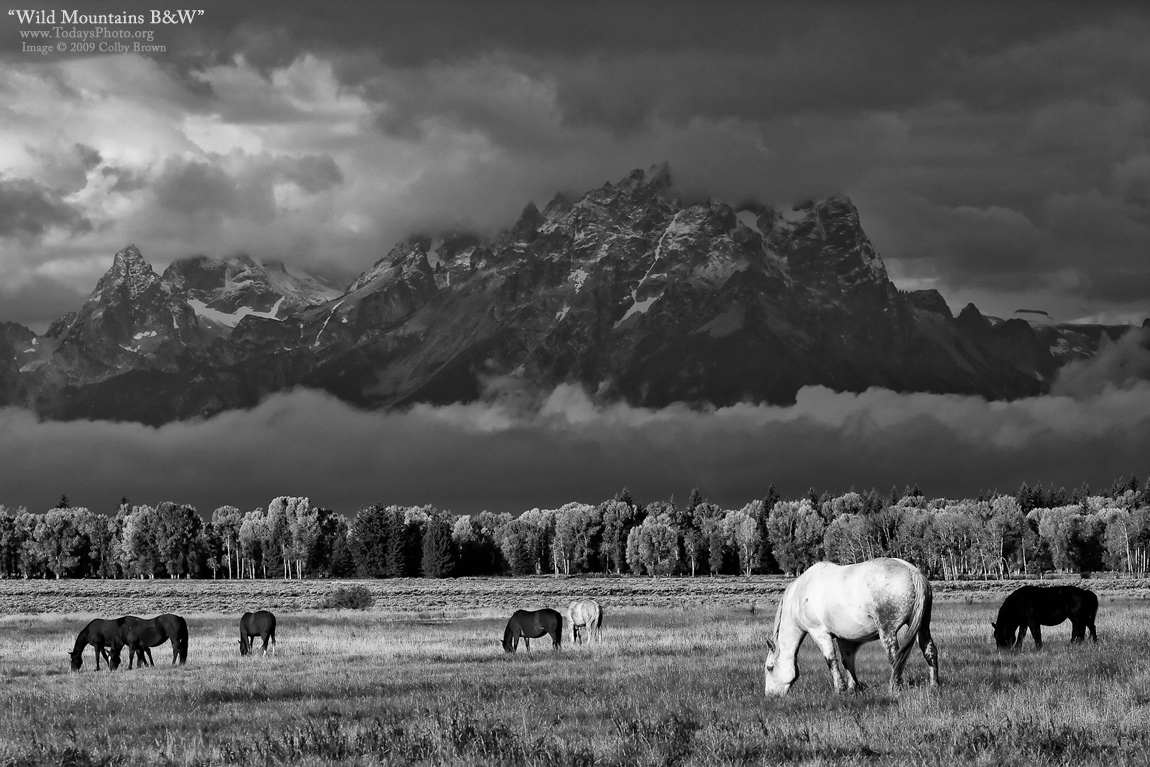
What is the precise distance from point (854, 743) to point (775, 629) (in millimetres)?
6939

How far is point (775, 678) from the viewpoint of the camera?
22.2m

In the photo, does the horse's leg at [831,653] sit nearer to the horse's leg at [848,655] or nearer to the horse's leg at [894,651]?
the horse's leg at [848,655]

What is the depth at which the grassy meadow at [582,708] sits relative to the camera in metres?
15.8

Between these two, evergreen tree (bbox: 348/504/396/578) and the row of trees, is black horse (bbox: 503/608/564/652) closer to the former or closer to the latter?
evergreen tree (bbox: 348/504/396/578)

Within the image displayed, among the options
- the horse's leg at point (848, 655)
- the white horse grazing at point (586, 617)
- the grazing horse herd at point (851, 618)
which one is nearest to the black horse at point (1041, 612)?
the grazing horse herd at point (851, 618)

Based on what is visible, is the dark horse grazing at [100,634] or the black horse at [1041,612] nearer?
the black horse at [1041,612]

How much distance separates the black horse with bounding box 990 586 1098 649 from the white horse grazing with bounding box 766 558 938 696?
10773 mm

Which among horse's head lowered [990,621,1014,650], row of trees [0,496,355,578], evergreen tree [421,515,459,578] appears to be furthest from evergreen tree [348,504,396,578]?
horse's head lowered [990,621,1014,650]

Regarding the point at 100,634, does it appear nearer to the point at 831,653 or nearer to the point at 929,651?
the point at 831,653

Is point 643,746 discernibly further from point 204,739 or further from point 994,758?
point 204,739

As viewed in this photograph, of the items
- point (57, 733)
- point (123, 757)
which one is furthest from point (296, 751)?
point (57, 733)

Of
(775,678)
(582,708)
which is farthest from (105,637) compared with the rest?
(775,678)

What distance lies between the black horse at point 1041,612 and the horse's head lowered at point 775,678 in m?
12.0

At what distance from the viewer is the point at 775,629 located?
2302cm
